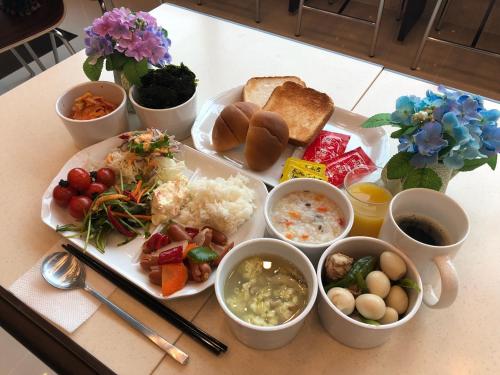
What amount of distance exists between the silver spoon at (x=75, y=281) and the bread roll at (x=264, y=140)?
21.3 inches

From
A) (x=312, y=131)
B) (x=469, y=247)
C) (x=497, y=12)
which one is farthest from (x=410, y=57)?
(x=469, y=247)

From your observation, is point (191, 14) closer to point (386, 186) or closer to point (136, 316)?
point (386, 186)

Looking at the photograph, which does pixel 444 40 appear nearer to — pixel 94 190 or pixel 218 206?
pixel 218 206

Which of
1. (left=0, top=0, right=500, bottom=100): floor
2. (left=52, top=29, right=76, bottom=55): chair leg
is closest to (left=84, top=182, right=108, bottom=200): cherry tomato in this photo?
(left=52, top=29, right=76, bottom=55): chair leg

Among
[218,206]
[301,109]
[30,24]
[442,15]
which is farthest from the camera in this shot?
[442,15]

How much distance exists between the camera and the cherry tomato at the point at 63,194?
1035 millimetres

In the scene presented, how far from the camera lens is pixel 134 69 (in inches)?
46.3

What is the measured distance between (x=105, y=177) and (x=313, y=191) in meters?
0.57

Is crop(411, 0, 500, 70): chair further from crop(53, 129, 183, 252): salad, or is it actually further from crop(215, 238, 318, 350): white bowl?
crop(215, 238, 318, 350): white bowl

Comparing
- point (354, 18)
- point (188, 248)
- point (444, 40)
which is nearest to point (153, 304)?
point (188, 248)

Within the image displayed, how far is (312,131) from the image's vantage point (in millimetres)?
1279

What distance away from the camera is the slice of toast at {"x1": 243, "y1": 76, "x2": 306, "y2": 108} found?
1403 mm

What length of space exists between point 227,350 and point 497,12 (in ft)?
11.7

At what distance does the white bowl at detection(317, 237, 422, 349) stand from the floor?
2.43m
